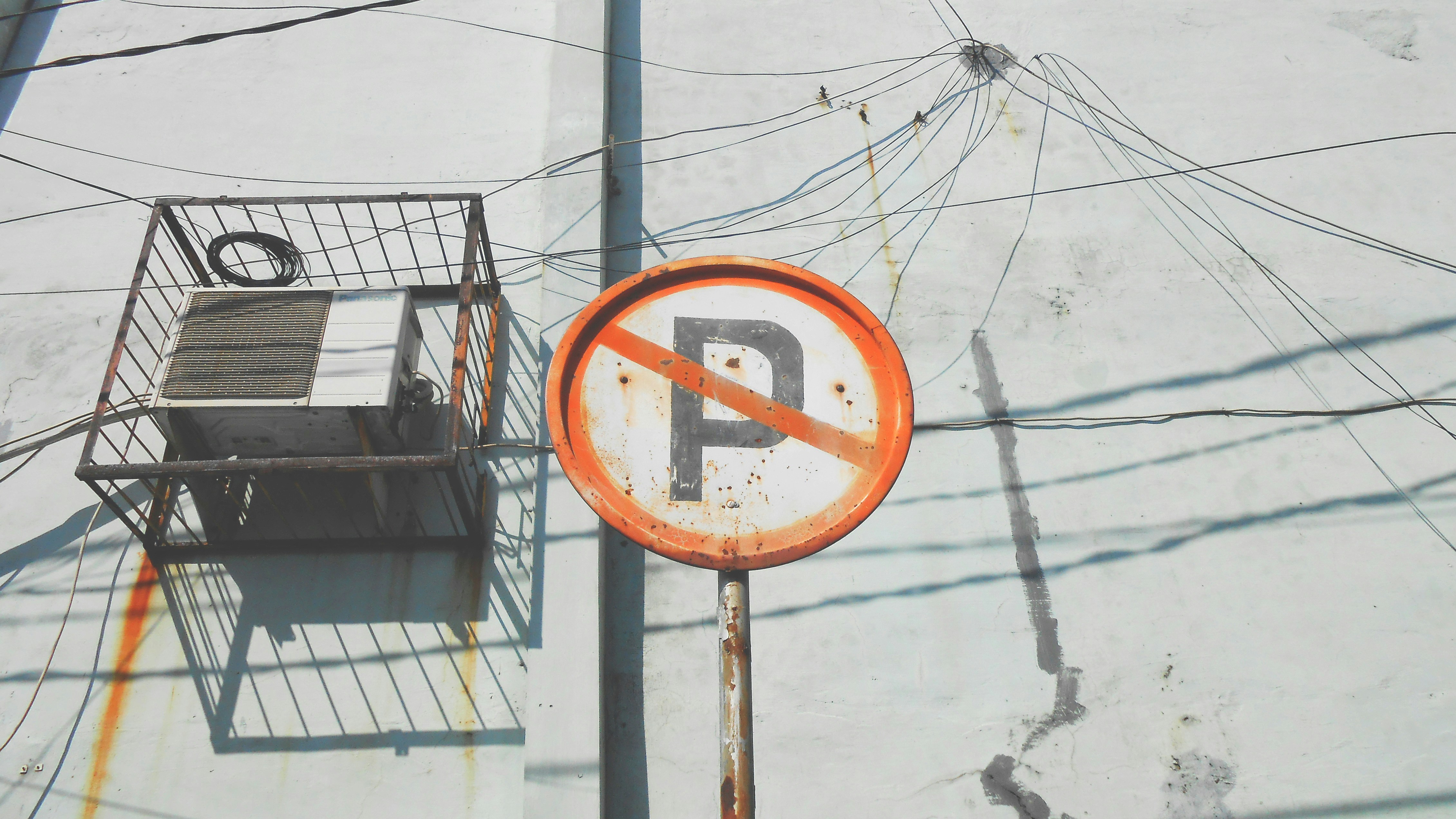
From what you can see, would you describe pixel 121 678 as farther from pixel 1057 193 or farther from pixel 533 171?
pixel 1057 193

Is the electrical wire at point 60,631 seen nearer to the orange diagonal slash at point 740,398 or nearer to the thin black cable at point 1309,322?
the orange diagonal slash at point 740,398

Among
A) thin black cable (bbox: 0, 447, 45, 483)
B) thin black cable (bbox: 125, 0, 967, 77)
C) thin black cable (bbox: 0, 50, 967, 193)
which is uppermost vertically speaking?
thin black cable (bbox: 125, 0, 967, 77)

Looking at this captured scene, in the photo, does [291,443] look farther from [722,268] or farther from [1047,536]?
[1047,536]

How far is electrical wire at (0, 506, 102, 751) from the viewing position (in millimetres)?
4562

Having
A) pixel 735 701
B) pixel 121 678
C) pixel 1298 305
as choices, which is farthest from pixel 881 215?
pixel 121 678

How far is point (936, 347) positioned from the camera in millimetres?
6211

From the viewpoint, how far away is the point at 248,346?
4695 millimetres

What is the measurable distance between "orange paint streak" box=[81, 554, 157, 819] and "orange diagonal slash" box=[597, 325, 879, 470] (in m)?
3.83


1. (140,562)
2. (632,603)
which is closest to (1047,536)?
(632,603)

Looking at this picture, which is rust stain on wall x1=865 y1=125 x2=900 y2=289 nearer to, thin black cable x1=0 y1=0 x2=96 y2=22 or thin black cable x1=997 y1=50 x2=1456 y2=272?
thin black cable x1=997 y1=50 x2=1456 y2=272

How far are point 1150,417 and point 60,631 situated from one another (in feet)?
24.9

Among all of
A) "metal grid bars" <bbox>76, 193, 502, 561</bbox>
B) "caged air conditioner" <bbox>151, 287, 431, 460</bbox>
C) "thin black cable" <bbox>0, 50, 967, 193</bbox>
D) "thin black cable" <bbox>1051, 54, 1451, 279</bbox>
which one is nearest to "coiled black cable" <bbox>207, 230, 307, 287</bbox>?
"metal grid bars" <bbox>76, 193, 502, 561</bbox>

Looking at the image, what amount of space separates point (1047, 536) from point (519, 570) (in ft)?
11.9

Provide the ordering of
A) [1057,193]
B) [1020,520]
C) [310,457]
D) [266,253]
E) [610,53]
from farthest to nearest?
[610,53] < [1057,193] < [266,253] < [1020,520] < [310,457]
